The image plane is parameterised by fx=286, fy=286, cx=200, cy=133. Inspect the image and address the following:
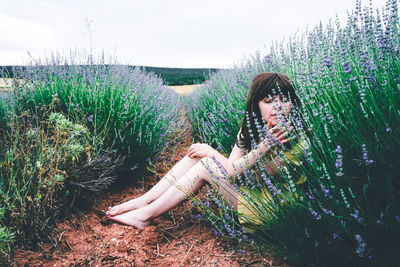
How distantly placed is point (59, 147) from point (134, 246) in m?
0.88

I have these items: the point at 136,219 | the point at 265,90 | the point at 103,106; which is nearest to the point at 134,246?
the point at 136,219

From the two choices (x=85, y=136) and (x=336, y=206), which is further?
(x=85, y=136)

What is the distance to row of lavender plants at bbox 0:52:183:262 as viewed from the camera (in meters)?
1.75

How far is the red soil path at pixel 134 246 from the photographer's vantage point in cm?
175

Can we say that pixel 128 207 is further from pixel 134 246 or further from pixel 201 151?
pixel 201 151

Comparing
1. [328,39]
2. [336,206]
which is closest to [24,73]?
[328,39]

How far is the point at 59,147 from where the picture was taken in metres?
2.04

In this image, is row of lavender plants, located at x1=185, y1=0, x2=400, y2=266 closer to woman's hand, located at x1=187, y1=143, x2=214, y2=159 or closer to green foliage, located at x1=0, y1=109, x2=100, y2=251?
woman's hand, located at x1=187, y1=143, x2=214, y2=159

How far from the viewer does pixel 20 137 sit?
76.5 inches

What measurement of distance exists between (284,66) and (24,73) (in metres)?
2.61

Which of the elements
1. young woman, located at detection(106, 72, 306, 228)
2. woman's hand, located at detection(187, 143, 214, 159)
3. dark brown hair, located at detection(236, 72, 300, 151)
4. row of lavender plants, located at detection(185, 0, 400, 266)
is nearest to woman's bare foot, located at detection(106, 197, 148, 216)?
young woman, located at detection(106, 72, 306, 228)

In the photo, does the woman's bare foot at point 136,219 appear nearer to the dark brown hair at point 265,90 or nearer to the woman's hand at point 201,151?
the woman's hand at point 201,151

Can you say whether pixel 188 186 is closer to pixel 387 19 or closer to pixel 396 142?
pixel 396 142

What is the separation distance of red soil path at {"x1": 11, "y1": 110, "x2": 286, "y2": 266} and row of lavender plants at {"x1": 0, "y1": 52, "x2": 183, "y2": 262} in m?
0.12
